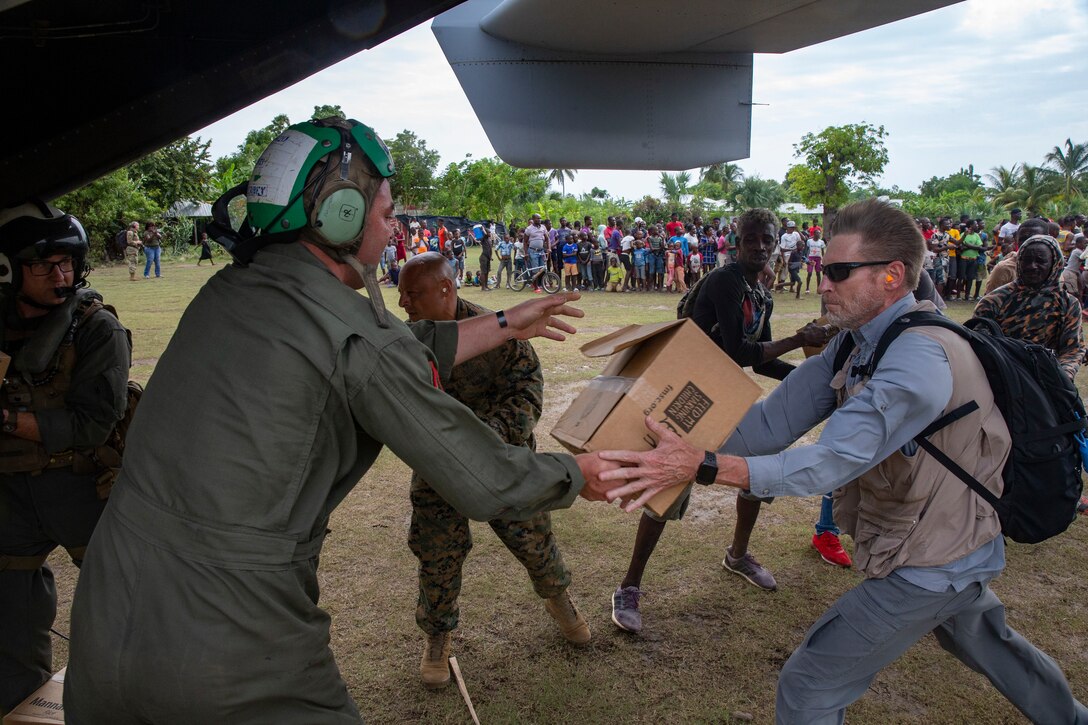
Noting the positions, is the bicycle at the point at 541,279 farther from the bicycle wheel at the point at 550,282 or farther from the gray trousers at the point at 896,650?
the gray trousers at the point at 896,650

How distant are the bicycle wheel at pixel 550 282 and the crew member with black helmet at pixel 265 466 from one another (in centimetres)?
1923

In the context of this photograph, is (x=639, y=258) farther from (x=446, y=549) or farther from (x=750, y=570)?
(x=446, y=549)

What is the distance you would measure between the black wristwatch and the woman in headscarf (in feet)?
11.7

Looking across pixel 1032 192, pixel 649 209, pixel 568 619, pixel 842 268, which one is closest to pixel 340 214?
pixel 842 268

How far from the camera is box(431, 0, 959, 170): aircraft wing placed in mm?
3516

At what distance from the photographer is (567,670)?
12.6ft

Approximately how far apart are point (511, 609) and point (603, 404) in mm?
2487

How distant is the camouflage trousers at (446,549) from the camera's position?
3564mm

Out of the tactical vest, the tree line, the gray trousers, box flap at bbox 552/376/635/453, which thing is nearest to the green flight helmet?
box flap at bbox 552/376/635/453

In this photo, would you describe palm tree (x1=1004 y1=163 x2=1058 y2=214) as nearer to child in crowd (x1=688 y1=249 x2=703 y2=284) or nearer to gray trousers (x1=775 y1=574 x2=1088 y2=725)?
child in crowd (x1=688 y1=249 x2=703 y2=284)

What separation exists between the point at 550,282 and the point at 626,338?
19190 mm

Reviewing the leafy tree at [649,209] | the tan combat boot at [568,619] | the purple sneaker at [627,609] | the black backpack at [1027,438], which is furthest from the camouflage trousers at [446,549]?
the leafy tree at [649,209]

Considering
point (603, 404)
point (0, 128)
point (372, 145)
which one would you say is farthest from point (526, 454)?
point (0, 128)

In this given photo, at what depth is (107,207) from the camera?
29.2m
